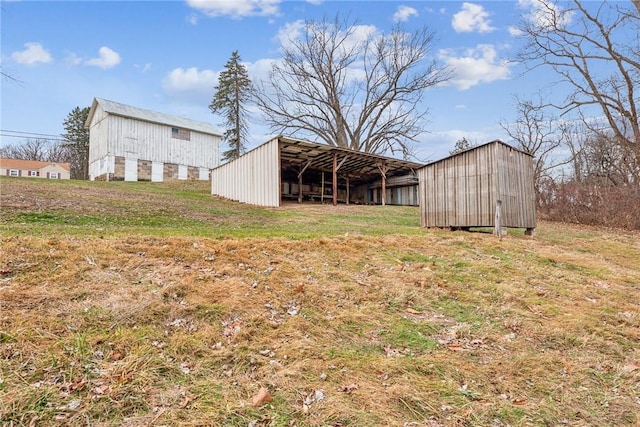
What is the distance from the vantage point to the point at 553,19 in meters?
15.4

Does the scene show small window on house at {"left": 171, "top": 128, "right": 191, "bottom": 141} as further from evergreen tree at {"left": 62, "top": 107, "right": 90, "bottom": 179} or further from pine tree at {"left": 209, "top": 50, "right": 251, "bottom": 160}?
evergreen tree at {"left": 62, "top": 107, "right": 90, "bottom": 179}

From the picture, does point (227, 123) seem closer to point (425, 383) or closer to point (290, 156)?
point (290, 156)

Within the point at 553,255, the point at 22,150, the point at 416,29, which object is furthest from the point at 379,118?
the point at 22,150

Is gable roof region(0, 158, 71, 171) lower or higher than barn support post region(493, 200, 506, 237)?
higher

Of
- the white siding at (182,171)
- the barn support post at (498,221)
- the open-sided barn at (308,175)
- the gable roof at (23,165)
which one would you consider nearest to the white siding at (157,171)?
the white siding at (182,171)

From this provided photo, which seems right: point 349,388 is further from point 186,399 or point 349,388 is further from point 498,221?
point 498,221

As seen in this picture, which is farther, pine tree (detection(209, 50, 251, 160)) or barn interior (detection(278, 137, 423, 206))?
pine tree (detection(209, 50, 251, 160))

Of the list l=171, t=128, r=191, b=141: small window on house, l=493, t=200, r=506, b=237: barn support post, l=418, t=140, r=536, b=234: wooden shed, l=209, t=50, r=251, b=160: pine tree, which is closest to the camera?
l=493, t=200, r=506, b=237: barn support post

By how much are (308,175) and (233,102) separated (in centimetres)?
1307

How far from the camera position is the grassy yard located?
6.26 ft

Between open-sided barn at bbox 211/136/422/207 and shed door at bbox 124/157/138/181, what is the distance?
23.8 ft

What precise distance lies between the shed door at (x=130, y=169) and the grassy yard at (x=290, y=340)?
18899mm

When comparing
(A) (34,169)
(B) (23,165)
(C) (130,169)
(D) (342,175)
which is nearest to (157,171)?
(C) (130,169)

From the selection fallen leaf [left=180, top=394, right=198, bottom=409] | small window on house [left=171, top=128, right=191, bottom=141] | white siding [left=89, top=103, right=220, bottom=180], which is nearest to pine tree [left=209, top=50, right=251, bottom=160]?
white siding [left=89, top=103, right=220, bottom=180]
